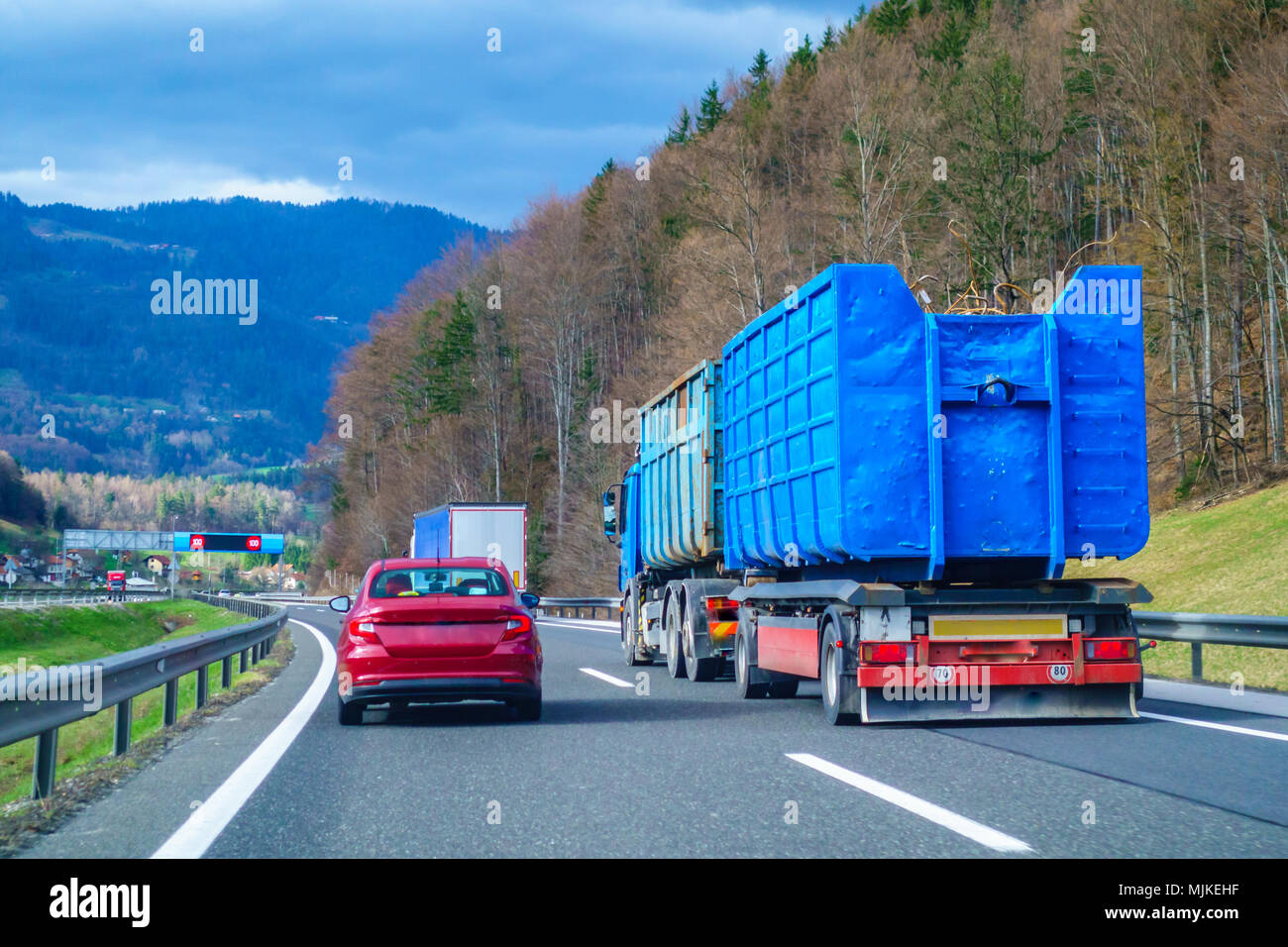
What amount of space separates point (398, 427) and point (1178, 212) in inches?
2205

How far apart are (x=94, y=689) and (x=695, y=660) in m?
7.85

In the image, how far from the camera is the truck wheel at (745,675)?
516 inches

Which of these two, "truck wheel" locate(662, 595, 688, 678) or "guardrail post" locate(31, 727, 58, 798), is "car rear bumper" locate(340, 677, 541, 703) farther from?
"truck wheel" locate(662, 595, 688, 678)

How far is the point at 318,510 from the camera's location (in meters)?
106

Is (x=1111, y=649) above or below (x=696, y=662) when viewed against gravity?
above

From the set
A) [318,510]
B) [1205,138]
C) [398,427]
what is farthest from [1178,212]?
[318,510]

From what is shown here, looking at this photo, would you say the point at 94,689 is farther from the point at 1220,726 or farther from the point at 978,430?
the point at 1220,726

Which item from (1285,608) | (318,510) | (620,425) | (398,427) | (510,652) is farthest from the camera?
(318,510)

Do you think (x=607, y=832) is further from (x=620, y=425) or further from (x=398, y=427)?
(x=398, y=427)

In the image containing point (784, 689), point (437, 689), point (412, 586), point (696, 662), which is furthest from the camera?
point (696, 662)

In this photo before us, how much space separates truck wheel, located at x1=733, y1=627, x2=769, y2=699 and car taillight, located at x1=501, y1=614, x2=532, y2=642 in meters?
3.21

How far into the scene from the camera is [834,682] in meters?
10.2

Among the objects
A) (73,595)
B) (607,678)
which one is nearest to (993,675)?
(607,678)

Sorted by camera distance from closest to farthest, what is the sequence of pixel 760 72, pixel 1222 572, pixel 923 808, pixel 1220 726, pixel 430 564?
pixel 923 808
pixel 1220 726
pixel 430 564
pixel 1222 572
pixel 760 72
